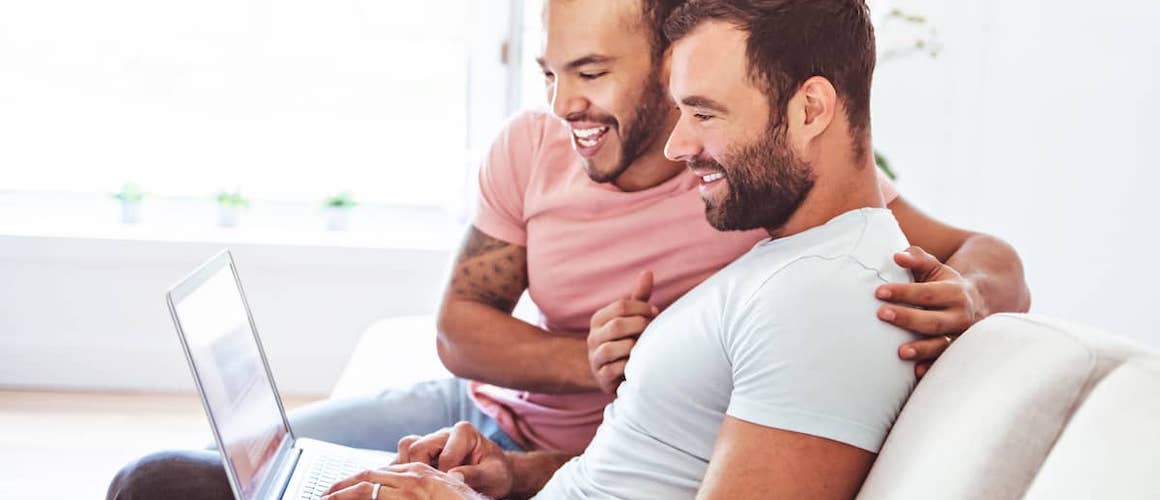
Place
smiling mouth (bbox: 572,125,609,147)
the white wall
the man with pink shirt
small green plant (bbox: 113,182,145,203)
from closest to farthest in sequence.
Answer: the man with pink shirt → smiling mouth (bbox: 572,125,609,147) → the white wall → small green plant (bbox: 113,182,145,203)

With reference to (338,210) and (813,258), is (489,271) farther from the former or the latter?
(338,210)

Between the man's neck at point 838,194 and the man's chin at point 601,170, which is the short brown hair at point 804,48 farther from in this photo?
the man's chin at point 601,170

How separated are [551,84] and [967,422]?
2.89 ft

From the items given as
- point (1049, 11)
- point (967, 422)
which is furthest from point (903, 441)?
point (1049, 11)

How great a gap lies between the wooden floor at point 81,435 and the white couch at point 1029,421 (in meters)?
2.13

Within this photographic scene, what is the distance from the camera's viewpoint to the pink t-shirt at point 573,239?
5.72 ft

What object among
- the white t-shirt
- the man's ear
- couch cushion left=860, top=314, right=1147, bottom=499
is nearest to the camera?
couch cushion left=860, top=314, right=1147, bottom=499

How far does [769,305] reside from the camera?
1152 millimetres

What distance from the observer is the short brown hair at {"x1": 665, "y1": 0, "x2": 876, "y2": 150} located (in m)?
1.23

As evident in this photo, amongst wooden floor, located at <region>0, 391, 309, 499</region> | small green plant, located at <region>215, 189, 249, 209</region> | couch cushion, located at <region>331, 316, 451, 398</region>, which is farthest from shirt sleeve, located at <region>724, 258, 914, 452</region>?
small green plant, located at <region>215, 189, 249, 209</region>

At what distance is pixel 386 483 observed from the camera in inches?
53.9

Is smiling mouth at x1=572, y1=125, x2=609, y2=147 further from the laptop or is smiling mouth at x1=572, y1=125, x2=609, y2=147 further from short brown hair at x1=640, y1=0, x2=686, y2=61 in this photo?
the laptop

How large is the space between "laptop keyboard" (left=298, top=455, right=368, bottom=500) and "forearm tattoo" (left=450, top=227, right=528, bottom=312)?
34 centimetres

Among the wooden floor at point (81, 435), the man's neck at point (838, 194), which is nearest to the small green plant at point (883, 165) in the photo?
the wooden floor at point (81, 435)
